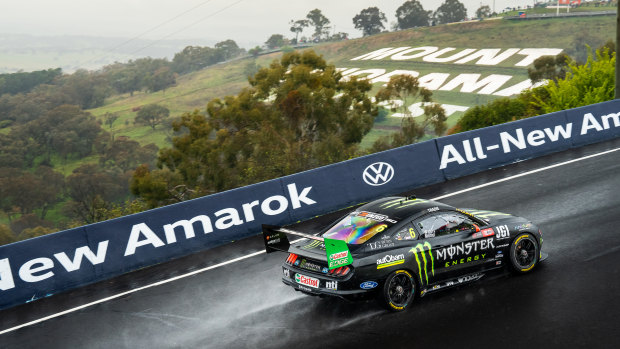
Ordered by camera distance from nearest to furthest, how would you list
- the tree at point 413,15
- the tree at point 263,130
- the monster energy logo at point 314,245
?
the monster energy logo at point 314,245, the tree at point 263,130, the tree at point 413,15

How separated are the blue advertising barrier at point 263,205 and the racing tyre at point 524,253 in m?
6.40

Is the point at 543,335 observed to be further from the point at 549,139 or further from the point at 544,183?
the point at 549,139

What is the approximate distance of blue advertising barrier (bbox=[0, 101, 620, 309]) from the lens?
12922 millimetres

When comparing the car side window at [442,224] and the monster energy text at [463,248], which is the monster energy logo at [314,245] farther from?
the monster energy text at [463,248]

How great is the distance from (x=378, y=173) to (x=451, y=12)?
128512 mm

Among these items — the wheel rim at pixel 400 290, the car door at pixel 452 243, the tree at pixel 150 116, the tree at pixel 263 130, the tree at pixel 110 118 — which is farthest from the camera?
the tree at pixel 110 118

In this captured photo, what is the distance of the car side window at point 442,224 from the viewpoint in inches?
404

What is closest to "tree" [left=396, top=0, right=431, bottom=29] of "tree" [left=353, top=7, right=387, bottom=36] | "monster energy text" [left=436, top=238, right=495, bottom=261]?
"tree" [left=353, top=7, right=387, bottom=36]

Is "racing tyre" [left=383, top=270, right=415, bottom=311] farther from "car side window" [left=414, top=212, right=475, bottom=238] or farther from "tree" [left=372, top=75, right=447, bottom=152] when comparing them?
"tree" [left=372, top=75, right=447, bottom=152]

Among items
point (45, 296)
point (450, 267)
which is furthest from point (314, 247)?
point (45, 296)

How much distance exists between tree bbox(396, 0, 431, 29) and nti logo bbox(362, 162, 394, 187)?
12282cm

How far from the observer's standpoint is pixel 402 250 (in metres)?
9.91

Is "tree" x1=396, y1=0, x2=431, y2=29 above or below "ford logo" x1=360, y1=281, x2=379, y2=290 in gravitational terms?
above

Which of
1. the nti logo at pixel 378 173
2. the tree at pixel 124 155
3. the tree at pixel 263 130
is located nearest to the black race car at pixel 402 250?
the nti logo at pixel 378 173
